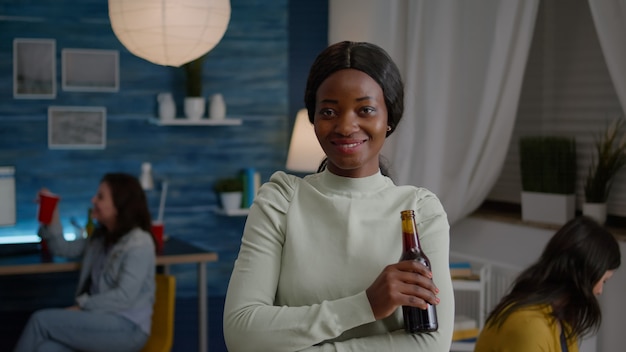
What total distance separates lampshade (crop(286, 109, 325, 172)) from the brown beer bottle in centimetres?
353

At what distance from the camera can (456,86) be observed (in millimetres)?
4152

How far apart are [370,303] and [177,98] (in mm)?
4148

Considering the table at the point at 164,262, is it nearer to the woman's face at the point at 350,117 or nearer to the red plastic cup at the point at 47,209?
the red plastic cup at the point at 47,209

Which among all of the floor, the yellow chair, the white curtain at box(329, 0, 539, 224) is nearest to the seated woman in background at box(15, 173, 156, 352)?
the yellow chair

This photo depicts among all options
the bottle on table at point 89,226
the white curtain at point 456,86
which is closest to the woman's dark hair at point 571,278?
the white curtain at point 456,86

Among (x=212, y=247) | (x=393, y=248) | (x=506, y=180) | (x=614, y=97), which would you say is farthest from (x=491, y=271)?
(x=393, y=248)

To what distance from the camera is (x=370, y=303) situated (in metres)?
1.06

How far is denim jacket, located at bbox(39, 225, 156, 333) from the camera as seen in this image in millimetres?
3721

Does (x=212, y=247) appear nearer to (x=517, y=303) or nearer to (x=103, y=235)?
(x=103, y=235)

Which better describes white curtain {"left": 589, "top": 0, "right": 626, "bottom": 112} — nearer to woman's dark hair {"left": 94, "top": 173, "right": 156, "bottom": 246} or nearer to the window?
the window

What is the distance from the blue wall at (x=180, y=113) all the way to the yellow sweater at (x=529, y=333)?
10.1 feet

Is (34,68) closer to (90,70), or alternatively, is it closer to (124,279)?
(90,70)

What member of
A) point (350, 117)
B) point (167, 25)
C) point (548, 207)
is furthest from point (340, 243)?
point (548, 207)

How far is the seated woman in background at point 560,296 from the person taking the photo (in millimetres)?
2260
